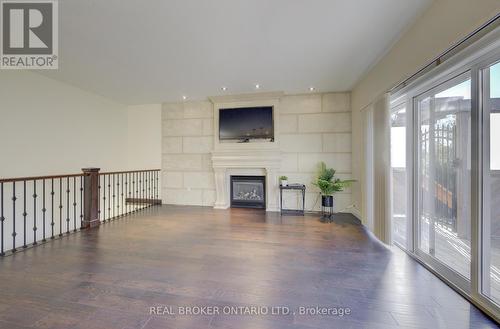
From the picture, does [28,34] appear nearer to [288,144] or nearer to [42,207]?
[42,207]

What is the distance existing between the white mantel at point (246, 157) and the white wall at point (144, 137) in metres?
1.80

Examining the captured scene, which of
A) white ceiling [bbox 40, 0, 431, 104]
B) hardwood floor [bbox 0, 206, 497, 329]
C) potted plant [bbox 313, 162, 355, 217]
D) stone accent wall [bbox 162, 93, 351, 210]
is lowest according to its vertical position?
hardwood floor [bbox 0, 206, 497, 329]

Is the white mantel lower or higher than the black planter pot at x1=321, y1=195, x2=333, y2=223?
higher

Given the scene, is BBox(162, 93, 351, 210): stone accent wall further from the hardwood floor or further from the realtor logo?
the realtor logo

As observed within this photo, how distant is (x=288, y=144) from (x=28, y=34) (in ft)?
15.5

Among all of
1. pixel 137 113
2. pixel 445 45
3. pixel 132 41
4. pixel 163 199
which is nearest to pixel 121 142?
pixel 137 113

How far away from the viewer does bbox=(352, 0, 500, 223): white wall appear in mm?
1607

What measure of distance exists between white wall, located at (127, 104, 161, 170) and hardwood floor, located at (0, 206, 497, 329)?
2941 mm

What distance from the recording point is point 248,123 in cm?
542

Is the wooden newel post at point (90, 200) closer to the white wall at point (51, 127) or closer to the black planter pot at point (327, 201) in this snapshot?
the white wall at point (51, 127)

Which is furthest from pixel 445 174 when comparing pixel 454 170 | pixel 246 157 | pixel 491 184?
pixel 246 157

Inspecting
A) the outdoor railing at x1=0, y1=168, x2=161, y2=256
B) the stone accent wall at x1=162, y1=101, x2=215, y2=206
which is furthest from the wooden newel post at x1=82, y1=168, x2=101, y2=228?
the stone accent wall at x1=162, y1=101, x2=215, y2=206

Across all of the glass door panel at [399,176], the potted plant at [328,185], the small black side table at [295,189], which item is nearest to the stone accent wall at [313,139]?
the small black side table at [295,189]

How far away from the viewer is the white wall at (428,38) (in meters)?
1.61
